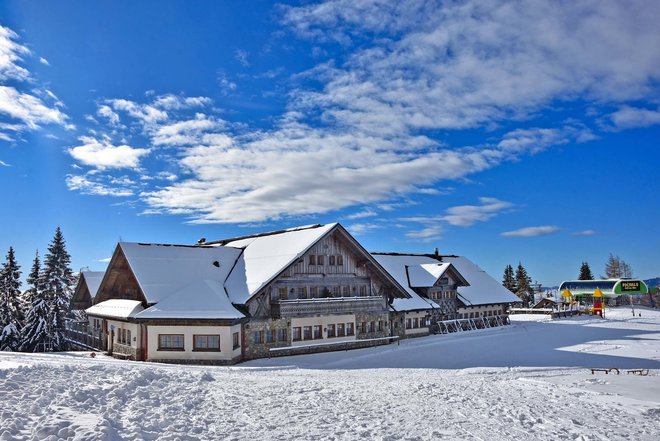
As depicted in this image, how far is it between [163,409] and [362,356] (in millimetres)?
18400

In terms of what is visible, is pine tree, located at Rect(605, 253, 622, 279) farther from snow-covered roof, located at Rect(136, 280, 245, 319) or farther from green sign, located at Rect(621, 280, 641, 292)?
snow-covered roof, located at Rect(136, 280, 245, 319)

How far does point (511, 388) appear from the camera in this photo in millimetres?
17125

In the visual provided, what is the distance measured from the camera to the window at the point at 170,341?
85.5ft

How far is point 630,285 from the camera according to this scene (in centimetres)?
7681

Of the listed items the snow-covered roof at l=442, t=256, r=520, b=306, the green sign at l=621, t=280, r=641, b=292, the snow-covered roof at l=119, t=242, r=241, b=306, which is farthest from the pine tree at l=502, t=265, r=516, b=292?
the snow-covered roof at l=119, t=242, r=241, b=306

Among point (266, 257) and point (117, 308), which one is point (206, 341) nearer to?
point (117, 308)

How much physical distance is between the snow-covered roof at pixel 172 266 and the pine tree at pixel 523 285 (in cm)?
6967

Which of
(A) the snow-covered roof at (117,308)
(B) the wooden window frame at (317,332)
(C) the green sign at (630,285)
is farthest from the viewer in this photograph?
(C) the green sign at (630,285)

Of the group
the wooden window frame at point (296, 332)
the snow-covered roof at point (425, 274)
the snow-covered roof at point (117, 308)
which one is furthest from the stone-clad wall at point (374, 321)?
the snow-covered roof at point (117, 308)

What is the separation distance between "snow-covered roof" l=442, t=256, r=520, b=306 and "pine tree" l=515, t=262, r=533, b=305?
38.4 m

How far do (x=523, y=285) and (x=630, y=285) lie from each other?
1759 centimetres

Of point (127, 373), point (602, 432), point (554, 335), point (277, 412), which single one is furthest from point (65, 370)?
point (554, 335)

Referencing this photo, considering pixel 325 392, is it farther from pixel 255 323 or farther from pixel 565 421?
pixel 255 323

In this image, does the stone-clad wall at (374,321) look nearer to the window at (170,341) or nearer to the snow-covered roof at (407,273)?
the snow-covered roof at (407,273)
